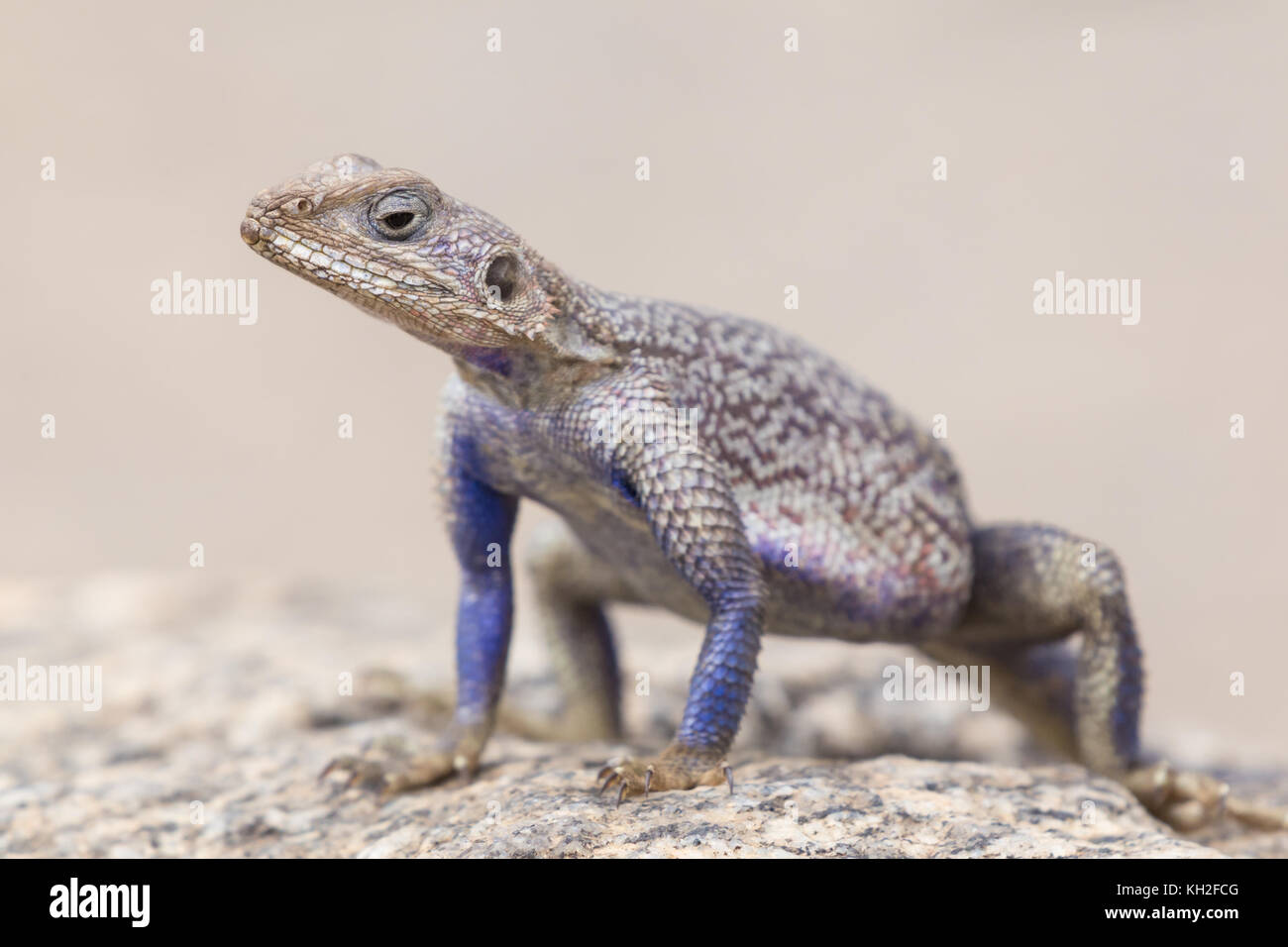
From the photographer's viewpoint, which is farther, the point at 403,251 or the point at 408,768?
the point at 408,768

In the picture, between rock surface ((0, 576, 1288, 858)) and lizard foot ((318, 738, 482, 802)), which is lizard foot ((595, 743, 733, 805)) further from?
lizard foot ((318, 738, 482, 802))

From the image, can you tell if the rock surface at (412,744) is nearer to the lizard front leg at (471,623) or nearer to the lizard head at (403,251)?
the lizard front leg at (471,623)

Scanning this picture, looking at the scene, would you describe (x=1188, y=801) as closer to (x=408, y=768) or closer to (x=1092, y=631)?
(x=1092, y=631)

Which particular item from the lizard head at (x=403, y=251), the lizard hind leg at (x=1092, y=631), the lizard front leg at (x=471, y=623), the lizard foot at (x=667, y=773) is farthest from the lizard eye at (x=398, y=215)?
the lizard hind leg at (x=1092, y=631)

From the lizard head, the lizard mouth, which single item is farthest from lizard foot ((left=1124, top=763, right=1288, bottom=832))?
the lizard mouth

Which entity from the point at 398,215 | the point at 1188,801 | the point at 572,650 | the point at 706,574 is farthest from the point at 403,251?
the point at 1188,801
